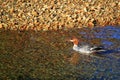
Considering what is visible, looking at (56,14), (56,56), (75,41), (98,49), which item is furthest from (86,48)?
(56,14)

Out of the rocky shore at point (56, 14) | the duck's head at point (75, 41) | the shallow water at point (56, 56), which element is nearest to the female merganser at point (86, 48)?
the duck's head at point (75, 41)

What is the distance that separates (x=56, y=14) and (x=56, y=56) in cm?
778

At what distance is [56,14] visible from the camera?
27422 millimetres

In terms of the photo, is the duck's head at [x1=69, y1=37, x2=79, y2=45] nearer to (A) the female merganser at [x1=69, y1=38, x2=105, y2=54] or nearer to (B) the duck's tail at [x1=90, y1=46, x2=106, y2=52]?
(A) the female merganser at [x1=69, y1=38, x2=105, y2=54]

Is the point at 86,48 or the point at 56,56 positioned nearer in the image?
the point at 56,56

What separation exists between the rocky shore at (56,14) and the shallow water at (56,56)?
3.26 feet

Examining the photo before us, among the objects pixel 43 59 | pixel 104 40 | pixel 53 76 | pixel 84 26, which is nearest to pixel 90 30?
pixel 84 26

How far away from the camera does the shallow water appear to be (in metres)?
17.7

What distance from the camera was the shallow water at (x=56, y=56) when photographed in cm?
1766

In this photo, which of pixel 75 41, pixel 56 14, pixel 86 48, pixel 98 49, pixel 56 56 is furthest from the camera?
pixel 56 14

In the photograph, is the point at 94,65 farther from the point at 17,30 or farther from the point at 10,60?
the point at 17,30

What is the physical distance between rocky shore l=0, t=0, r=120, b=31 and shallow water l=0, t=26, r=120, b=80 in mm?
992

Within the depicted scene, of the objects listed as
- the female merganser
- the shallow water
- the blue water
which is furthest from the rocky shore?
the female merganser

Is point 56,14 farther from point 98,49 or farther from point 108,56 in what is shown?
point 108,56
